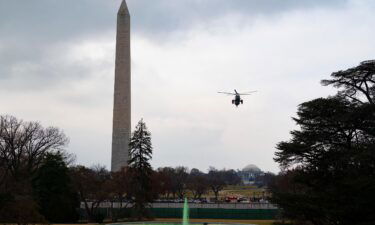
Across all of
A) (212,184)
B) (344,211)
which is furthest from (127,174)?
(212,184)

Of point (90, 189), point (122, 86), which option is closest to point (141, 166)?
point (90, 189)

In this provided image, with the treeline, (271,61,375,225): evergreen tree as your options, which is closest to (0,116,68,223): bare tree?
the treeline

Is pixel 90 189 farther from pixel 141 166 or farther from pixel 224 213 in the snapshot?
pixel 224 213

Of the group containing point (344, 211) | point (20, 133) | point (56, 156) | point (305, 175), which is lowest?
point (344, 211)

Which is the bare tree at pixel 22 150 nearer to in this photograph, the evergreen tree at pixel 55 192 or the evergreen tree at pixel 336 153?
the evergreen tree at pixel 55 192

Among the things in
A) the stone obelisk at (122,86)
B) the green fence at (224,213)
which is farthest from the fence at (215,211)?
the stone obelisk at (122,86)

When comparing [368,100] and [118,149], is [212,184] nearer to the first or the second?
[118,149]

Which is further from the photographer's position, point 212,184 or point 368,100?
point 212,184
